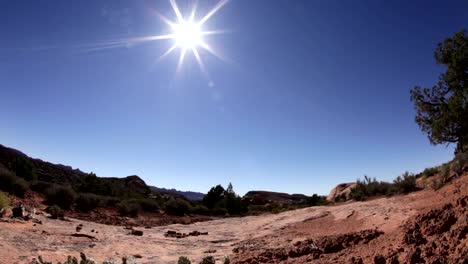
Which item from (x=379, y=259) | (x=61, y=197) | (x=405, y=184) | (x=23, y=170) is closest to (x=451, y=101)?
(x=405, y=184)

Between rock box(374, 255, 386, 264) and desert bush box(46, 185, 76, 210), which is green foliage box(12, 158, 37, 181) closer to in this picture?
desert bush box(46, 185, 76, 210)

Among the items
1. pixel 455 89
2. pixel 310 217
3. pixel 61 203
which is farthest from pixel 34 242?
pixel 455 89

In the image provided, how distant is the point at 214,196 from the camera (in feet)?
129

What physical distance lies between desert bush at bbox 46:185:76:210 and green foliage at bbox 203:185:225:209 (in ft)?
61.0

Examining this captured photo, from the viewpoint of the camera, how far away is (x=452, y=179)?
41.6 ft

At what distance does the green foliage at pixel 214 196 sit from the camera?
127ft

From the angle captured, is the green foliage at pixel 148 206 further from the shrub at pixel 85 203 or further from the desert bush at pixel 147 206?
the shrub at pixel 85 203

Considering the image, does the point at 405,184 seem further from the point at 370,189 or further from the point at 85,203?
the point at 85,203

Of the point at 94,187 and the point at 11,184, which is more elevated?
the point at 94,187

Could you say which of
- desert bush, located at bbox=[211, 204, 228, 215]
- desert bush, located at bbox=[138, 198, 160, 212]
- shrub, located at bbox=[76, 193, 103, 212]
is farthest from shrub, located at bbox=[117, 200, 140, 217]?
desert bush, located at bbox=[211, 204, 228, 215]

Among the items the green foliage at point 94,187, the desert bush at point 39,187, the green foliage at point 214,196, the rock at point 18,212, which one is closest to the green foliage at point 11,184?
the desert bush at point 39,187

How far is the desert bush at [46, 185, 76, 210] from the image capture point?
20.8m

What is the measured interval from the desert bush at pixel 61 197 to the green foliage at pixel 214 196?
18.6 metres

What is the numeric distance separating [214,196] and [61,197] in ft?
66.3
